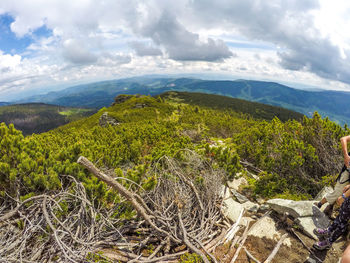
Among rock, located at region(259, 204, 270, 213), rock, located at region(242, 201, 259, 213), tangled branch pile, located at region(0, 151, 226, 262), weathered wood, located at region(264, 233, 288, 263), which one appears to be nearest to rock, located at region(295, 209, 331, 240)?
Result: weathered wood, located at region(264, 233, 288, 263)

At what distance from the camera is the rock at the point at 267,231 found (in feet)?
13.3

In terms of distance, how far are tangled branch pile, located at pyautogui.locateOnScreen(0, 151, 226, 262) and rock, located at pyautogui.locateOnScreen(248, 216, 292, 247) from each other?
0.87 m

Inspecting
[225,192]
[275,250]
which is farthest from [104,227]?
[225,192]

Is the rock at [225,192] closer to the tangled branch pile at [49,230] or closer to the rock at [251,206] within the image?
the rock at [251,206]

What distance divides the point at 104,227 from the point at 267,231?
3961mm

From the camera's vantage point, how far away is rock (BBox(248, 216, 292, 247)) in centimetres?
405

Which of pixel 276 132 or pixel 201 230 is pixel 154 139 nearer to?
pixel 201 230

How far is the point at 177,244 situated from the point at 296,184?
5331mm

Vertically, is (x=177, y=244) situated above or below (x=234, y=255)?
above

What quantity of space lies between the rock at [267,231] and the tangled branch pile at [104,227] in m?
0.87

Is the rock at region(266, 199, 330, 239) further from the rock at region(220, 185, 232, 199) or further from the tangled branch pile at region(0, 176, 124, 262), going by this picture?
the tangled branch pile at region(0, 176, 124, 262)

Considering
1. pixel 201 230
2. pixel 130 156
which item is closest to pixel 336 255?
pixel 201 230

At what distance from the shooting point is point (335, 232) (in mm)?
3510

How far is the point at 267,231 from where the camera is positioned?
4238 mm
